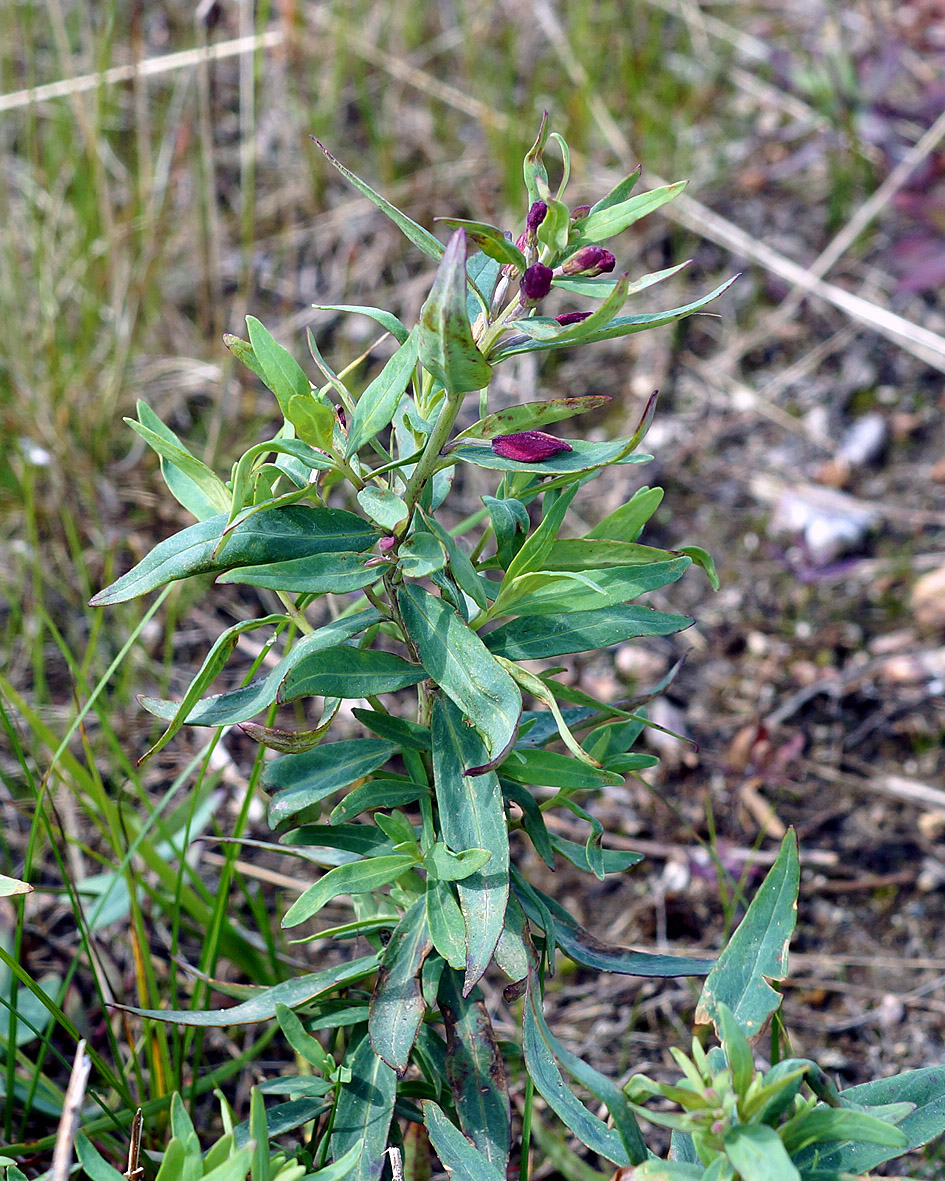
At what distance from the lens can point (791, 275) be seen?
2.99 meters

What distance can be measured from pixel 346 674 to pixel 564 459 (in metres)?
0.32

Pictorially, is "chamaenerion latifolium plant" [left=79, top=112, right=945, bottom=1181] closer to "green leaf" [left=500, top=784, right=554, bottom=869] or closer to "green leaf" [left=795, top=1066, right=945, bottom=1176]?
"green leaf" [left=500, top=784, right=554, bottom=869]

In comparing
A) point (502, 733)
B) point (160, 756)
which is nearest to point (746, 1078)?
point (502, 733)

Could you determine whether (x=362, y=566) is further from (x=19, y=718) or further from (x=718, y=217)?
(x=718, y=217)

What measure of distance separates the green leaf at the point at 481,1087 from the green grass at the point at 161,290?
41 centimetres

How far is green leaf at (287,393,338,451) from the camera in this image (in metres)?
0.99

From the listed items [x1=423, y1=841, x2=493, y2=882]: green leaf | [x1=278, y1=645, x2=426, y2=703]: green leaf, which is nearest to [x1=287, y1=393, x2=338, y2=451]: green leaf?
[x1=278, y1=645, x2=426, y2=703]: green leaf

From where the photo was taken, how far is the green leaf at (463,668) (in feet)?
3.25

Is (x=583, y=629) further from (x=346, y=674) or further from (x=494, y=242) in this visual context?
(x=494, y=242)

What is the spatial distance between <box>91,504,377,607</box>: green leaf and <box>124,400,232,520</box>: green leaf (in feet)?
0.44

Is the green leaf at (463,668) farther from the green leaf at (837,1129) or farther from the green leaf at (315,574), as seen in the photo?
the green leaf at (837,1129)

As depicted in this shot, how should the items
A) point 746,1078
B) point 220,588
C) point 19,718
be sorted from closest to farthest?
point 746,1078 → point 19,718 → point 220,588

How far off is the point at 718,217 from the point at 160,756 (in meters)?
2.31

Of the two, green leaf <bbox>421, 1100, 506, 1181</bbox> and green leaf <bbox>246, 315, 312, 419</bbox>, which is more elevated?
green leaf <bbox>246, 315, 312, 419</bbox>
